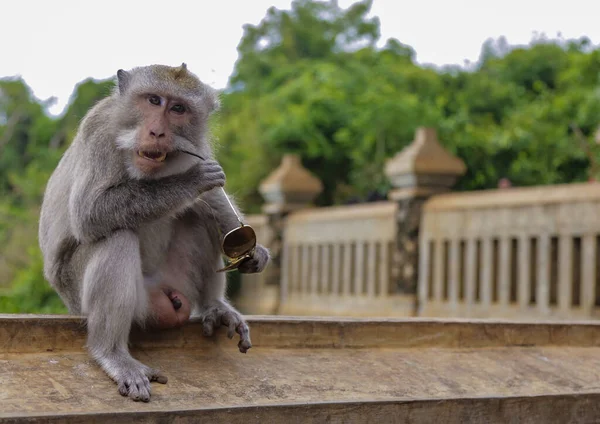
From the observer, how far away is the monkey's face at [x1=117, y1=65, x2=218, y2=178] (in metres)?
2.95

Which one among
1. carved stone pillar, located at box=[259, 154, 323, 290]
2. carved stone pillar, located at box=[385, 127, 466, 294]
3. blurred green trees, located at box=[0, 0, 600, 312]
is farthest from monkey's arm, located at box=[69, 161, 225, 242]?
carved stone pillar, located at box=[259, 154, 323, 290]

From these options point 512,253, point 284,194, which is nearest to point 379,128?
point 284,194

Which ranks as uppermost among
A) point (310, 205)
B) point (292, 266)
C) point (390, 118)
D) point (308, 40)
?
point (308, 40)

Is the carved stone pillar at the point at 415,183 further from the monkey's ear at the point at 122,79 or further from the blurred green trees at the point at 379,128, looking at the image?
the monkey's ear at the point at 122,79

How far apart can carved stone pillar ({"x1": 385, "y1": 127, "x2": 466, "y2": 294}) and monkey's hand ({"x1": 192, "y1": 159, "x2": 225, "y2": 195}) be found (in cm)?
590

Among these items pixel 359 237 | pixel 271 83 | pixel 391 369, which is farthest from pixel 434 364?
pixel 271 83

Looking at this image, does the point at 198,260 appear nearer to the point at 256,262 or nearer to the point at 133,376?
the point at 256,262

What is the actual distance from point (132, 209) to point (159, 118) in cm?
31

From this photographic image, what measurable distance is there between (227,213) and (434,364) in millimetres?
938

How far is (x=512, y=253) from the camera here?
782 cm

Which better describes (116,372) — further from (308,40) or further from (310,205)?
(308,40)

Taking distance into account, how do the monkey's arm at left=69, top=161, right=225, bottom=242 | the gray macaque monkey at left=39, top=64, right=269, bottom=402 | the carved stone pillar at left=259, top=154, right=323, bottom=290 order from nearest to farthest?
1. the gray macaque monkey at left=39, top=64, right=269, bottom=402
2. the monkey's arm at left=69, top=161, right=225, bottom=242
3. the carved stone pillar at left=259, top=154, right=323, bottom=290

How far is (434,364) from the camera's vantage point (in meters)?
3.40

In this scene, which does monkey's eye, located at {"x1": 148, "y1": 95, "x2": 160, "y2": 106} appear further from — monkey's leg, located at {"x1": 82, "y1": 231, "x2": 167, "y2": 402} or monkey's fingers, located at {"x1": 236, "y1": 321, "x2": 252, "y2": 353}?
monkey's fingers, located at {"x1": 236, "y1": 321, "x2": 252, "y2": 353}
